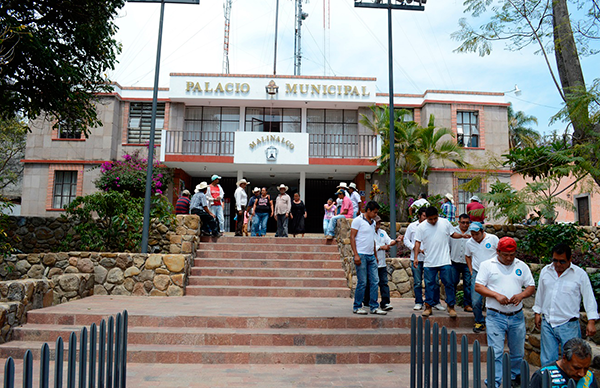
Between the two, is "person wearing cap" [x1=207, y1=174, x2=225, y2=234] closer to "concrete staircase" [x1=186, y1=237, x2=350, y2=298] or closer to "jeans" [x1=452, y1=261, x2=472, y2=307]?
"concrete staircase" [x1=186, y1=237, x2=350, y2=298]

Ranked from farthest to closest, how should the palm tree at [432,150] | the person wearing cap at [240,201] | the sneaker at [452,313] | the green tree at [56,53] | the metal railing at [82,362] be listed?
the palm tree at [432,150] < the person wearing cap at [240,201] < the green tree at [56,53] < the sneaker at [452,313] < the metal railing at [82,362]

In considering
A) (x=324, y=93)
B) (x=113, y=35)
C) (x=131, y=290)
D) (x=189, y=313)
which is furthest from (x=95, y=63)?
(x=324, y=93)

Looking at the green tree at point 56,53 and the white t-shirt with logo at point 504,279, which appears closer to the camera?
the white t-shirt with logo at point 504,279

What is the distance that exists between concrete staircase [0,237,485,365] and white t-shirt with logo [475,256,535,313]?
1791 millimetres

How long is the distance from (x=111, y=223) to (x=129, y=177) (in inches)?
282

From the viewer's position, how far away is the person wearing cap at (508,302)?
482 centimetres

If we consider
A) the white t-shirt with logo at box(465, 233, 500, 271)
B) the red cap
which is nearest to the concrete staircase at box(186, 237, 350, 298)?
the white t-shirt with logo at box(465, 233, 500, 271)

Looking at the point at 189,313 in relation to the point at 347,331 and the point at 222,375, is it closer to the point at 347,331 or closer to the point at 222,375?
the point at 222,375

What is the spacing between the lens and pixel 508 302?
15.6 feet

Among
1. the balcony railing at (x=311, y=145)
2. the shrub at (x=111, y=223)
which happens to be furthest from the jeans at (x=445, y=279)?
the balcony railing at (x=311, y=145)

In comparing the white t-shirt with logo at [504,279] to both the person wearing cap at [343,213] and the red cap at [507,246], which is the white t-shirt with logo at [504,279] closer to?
the red cap at [507,246]

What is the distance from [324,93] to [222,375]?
586 inches

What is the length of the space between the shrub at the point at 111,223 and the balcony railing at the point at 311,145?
7577 millimetres

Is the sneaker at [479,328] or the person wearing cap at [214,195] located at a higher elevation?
the person wearing cap at [214,195]
